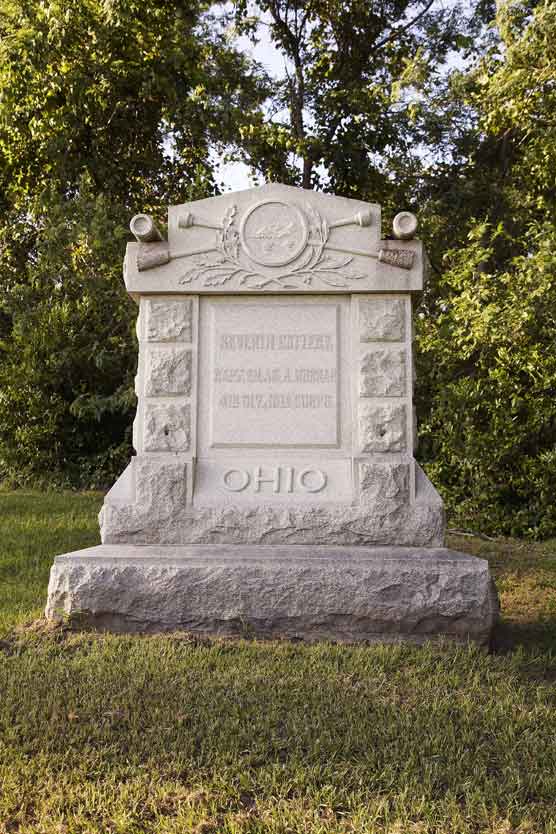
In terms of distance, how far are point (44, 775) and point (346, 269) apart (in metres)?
3.17

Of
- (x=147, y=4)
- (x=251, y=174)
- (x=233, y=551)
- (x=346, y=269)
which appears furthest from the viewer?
(x=251, y=174)

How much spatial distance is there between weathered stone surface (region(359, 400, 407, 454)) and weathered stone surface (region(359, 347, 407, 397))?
0.24 ft

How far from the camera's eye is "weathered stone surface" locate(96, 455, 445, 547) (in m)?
4.40

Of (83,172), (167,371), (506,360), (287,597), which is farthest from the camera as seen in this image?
(83,172)

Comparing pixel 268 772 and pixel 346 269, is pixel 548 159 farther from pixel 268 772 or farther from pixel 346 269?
pixel 268 772

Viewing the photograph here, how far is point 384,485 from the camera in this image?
4.44 meters

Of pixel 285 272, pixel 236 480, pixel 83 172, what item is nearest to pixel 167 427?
pixel 236 480

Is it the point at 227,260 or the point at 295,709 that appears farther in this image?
the point at 227,260

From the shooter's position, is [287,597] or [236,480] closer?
[287,597]

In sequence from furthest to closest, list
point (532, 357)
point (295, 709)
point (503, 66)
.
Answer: point (503, 66)
point (532, 357)
point (295, 709)

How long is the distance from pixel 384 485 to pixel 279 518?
639mm

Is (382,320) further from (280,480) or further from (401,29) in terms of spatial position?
(401,29)

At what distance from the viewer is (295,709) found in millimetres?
3010

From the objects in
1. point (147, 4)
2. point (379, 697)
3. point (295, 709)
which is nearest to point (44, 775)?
point (295, 709)
